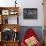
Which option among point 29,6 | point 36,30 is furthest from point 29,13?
point 36,30

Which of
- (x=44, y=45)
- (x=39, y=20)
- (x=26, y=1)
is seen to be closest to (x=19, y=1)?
(x=26, y=1)

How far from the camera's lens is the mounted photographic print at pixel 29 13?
17.8 ft

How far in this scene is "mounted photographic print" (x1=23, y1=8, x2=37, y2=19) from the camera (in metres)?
5.43

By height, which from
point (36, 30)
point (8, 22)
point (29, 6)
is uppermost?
point (29, 6)

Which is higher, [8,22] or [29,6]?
[29,6]

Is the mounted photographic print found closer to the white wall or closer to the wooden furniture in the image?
the white wall

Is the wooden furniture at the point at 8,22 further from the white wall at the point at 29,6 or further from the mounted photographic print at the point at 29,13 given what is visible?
the mounted photographic print at the point at 29,13

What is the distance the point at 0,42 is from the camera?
17.1 ft

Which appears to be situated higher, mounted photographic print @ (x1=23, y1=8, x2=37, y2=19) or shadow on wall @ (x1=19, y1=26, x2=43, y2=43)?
mounted photographic print @ (x1=23, y1=8, x2=37, y2=19)

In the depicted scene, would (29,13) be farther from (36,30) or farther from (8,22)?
(8,22)

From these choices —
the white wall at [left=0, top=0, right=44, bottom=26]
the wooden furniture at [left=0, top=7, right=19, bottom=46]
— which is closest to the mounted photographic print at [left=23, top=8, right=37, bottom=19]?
the white wall at [left=0, top=0, right=44, bottom=26]

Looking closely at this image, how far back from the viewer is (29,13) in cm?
545

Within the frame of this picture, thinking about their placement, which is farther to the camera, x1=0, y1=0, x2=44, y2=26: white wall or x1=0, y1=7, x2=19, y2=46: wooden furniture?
x1=0, y1=0, x2=44, y2=26: white wall

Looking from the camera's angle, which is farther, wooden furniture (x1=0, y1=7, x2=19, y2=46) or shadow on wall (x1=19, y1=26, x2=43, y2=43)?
shadow on wall (x1=19, y1=26, x2=43, y2=43)
